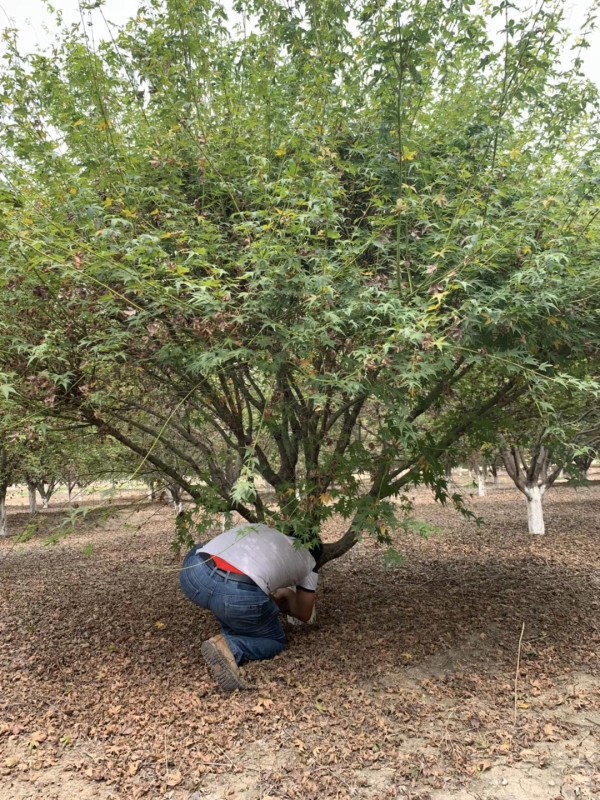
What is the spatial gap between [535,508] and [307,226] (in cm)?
927

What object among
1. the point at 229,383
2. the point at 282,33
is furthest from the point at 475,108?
the point at 229,383

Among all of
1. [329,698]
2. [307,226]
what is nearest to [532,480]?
[329,698]

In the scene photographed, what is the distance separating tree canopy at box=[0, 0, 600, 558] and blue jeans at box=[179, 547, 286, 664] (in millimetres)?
609

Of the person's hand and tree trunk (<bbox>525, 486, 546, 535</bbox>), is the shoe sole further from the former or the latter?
tree trunk (<bbox>525, 486, 546, 535</bbox>)

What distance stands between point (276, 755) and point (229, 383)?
3560mm

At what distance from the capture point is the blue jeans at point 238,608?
13.4 ft

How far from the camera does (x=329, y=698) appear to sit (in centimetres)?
400

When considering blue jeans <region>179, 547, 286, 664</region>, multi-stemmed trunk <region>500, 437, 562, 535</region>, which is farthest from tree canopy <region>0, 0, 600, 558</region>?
multi-stemmed trunk <region>500, 437, 562, 535</region>

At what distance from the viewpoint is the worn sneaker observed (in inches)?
161

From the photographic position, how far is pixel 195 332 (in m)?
3.52

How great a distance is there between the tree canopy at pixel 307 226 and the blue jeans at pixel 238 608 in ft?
2.00

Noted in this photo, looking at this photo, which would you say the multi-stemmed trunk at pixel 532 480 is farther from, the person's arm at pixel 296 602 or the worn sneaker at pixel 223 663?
the worn sneaker at pixel 223 663

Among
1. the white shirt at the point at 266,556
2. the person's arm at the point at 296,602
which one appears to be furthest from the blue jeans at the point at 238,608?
the person's arm at the point at 296,602

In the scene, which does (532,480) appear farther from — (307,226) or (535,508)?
(307,226)
